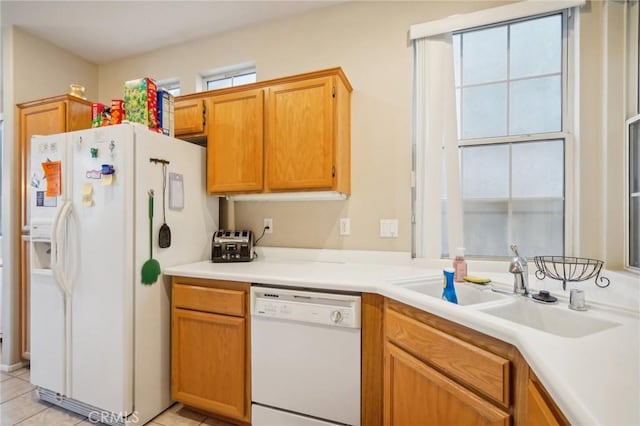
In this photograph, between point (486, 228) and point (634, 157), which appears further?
point (486, 228)

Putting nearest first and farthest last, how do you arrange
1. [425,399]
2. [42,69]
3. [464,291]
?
[425,399] → [464,291] → [42,69]

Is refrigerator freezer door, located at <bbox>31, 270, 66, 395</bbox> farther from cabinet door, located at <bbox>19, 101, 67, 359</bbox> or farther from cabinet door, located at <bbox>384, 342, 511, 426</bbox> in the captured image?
cabinet door, located at <bbox>384, 342, 511, 426</bbox>

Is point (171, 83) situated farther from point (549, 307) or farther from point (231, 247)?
point (549, 307)

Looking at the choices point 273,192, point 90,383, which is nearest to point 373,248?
point 273,192

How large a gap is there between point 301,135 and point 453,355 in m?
1.45

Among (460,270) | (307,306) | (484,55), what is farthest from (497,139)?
(307,306)

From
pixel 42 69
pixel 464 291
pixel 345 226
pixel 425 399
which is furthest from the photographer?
pixel 42 69

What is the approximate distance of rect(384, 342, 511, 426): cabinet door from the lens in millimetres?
921

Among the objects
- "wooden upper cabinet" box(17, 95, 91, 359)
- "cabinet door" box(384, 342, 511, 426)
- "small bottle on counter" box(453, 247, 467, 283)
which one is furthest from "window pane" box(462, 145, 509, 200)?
"wooden upper cabinet" box(17, 95, 91, 359)

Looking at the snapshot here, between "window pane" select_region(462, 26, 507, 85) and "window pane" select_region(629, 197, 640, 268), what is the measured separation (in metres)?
1.02

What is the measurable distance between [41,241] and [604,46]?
11.5 feet

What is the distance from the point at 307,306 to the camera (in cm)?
150

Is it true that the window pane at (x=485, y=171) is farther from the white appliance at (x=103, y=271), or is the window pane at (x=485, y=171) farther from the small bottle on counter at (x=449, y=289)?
the white appliance at (x=103, y=271)

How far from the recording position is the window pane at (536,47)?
1.80 metres
